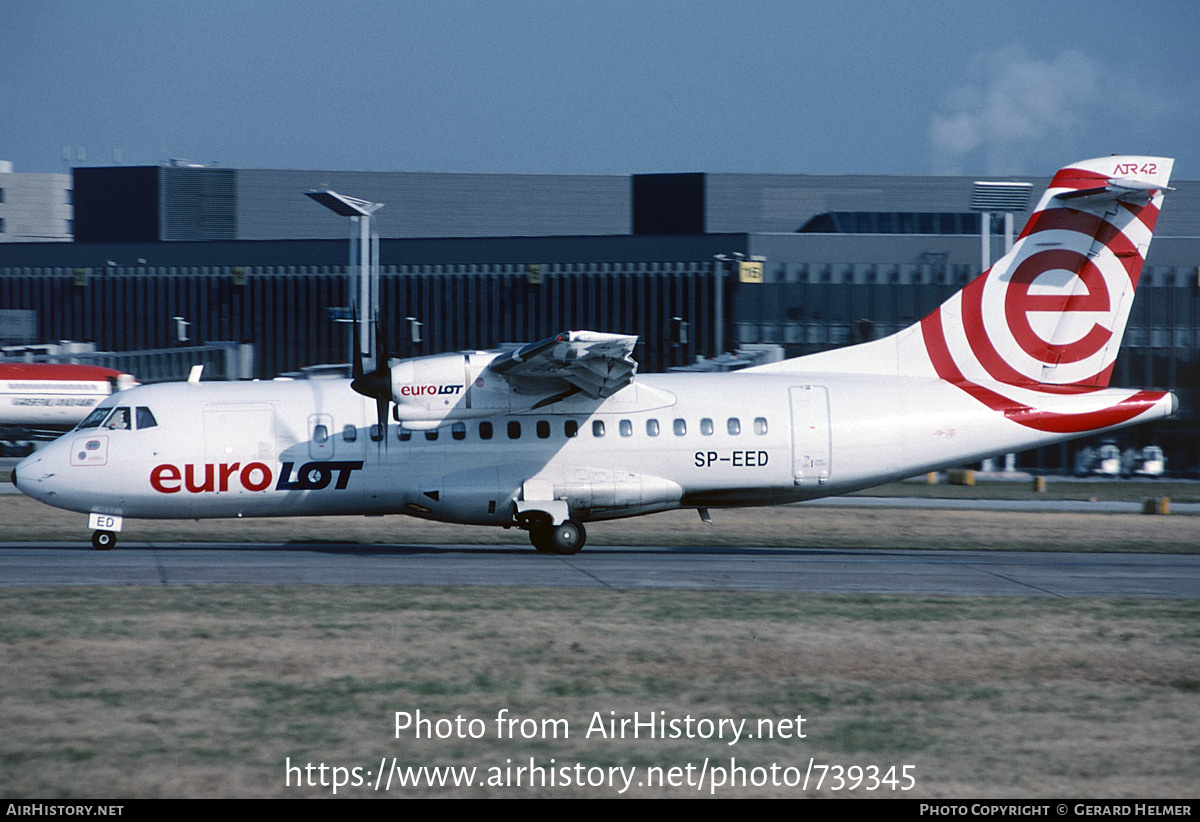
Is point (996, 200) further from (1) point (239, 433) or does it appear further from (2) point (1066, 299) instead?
(1) point (239, 433)

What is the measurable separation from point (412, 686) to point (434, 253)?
5288cm

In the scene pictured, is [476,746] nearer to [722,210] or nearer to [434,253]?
[434,253]

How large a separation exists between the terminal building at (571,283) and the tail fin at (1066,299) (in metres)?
29.9

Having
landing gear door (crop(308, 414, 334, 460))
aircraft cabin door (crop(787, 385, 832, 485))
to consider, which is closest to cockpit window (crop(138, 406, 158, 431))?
landing gear door (crop(308, 414, 334, 460))

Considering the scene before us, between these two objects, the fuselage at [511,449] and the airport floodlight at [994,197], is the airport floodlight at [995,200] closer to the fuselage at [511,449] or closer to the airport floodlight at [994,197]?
the airport floodlight at [994,197]

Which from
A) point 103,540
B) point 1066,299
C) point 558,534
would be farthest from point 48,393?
point 1066,299

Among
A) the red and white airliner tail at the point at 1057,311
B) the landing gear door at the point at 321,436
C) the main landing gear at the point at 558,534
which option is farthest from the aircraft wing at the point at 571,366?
the red and white airliner tail at the point at 1057,311

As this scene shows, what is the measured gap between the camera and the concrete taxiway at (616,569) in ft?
59.0

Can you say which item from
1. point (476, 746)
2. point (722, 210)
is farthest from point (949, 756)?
point (722, 210)

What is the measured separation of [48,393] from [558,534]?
3256 centimetres

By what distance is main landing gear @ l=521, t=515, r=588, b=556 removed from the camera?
874 inches

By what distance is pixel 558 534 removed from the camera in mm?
22188

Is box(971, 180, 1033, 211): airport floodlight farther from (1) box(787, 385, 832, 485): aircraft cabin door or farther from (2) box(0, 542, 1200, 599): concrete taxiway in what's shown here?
(1) box(787, 385, 832, 485): aircraft cabin door

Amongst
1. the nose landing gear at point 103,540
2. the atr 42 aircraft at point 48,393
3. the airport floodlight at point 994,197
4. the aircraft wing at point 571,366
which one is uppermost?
the airport floodlight at point 994,197
